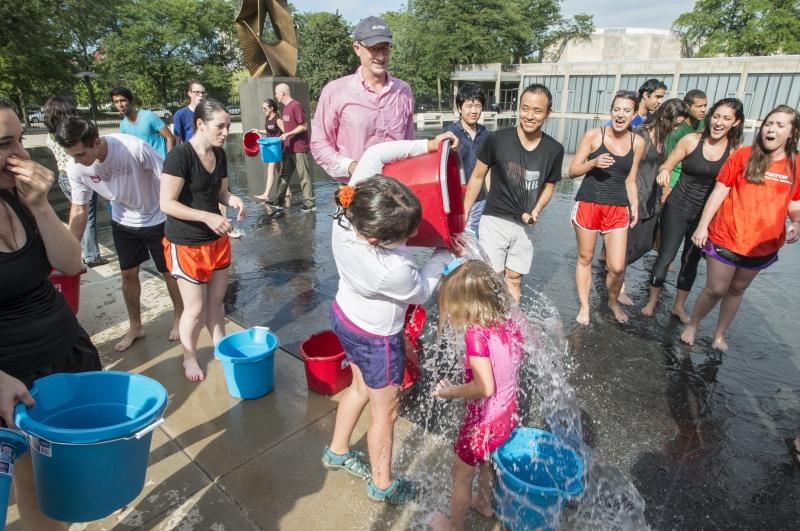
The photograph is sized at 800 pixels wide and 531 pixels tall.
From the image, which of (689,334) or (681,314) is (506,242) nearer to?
(689,334)

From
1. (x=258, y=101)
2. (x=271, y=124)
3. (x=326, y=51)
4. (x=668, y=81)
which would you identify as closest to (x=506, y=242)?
(x=271, y=124)

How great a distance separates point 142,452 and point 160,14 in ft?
156

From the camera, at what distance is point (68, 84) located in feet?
86.2

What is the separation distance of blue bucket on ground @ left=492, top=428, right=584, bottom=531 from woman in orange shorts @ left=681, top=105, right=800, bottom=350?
2.37 metres

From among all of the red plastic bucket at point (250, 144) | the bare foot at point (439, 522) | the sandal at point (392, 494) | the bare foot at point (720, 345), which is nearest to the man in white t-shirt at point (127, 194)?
the sandal at point (392, 494)

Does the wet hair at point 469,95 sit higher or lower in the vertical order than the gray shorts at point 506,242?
higher

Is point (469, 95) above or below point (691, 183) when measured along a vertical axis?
above

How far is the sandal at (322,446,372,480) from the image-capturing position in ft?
8.07

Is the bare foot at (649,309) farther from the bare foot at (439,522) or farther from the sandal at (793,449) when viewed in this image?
the bare foot at (439,522)

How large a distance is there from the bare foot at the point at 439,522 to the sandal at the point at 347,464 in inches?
15.4

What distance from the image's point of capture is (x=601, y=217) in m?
4.12

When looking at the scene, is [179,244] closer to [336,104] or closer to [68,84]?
[336,104]

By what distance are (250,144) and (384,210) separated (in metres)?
5.68

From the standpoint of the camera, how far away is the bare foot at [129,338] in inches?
145
